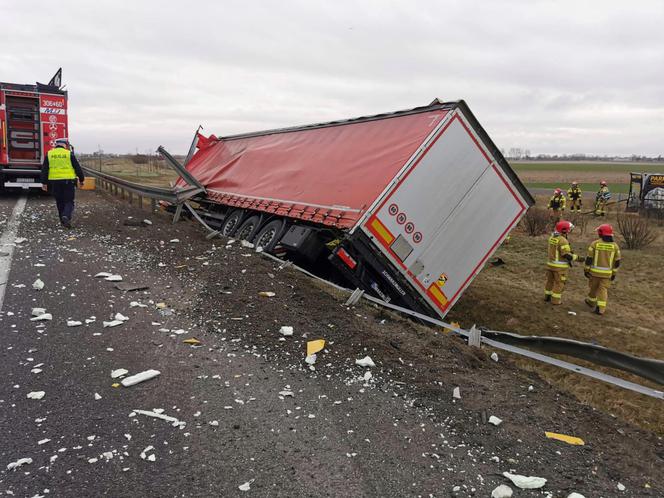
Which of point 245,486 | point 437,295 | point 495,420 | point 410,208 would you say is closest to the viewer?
point 245,486

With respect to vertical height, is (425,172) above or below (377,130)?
below

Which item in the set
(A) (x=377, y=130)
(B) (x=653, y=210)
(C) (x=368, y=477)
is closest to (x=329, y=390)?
(C) (x=368, y=477)

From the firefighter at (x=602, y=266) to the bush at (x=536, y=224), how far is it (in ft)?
25.8

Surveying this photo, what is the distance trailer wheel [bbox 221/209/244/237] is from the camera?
29.3ft

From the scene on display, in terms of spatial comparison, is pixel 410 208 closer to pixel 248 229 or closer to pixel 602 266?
pixel 248 229

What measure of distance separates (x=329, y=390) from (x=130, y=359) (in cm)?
146

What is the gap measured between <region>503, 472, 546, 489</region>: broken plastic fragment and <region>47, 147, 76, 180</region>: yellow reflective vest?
8.54 meters

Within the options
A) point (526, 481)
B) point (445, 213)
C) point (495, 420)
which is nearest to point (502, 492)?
point (526, 481)

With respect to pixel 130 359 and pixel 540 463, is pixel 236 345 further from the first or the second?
pixel 540 463

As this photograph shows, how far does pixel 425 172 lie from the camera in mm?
5855

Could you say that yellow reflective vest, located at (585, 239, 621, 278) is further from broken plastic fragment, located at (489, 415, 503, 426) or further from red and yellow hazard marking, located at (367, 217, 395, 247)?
broken plastic fragment, located at (489, 415, 503, 426)

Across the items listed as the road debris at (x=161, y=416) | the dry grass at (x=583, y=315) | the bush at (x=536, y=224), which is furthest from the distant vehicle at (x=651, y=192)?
the road debris at (x=161, y=416)

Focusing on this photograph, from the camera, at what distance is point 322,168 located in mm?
7484

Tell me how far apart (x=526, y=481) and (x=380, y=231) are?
11.6 feet
